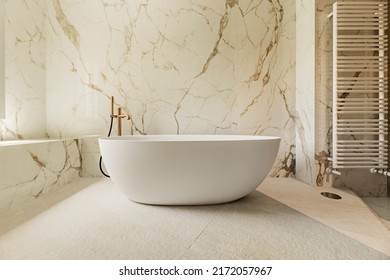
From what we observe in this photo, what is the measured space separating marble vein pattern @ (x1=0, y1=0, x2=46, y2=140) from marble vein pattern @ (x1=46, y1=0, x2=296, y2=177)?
0.36 feet

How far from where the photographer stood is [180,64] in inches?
97.4


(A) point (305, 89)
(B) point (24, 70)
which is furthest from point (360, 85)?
(B) point (24, 70)

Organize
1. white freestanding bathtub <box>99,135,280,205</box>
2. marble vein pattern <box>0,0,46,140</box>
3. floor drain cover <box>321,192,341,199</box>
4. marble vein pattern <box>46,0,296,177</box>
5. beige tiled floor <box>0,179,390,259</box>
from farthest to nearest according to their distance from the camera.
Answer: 1. marble vein pattern <box>46,0,296,177</box>
2. marble vein pattern <box>0,0,46,140</box>
3. floor drain cover <box>321,192,341,199</box>
4. white freestanding bathtub <box>99,135,280,205</box>
5. beige tiled floor <box>0,179,390,259</box>

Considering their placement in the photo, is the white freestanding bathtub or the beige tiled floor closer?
the beige tiled floor

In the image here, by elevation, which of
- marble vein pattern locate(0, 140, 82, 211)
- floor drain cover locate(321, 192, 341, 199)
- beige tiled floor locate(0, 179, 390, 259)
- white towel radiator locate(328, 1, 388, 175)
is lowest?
beige tiled floor locate(0, 179, 390, 259)

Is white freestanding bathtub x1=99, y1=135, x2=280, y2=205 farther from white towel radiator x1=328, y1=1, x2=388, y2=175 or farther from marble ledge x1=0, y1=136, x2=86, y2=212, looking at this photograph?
white towel radiator x1=328, y1=1, x2=388, y2=175

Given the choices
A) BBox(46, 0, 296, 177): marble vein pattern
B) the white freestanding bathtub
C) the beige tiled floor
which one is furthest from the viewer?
BBox(46, 0, 296, 177): marble vein pattern

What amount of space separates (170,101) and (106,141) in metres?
1.01

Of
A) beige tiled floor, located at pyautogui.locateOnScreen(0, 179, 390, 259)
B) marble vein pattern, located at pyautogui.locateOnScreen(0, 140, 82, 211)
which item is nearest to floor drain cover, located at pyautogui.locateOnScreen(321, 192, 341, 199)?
beige tiled floor, located at pyautogui.locateOnScreen(0, 179, 390, 259)

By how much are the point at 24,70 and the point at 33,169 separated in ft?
3.31

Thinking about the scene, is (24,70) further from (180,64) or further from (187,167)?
(187,167)

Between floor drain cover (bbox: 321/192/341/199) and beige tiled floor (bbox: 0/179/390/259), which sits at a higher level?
floor drain cover (bbox: 321/192/341/199)

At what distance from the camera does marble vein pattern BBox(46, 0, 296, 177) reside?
8.00ft
